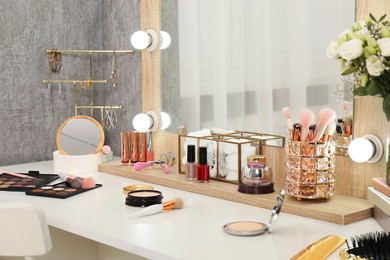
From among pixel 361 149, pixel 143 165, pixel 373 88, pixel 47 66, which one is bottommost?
pixel 143 165

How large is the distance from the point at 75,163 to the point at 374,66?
134 centimetres

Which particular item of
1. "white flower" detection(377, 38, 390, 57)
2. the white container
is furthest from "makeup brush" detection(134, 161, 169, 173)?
"white flower" detection(377, 38, 390, 57)

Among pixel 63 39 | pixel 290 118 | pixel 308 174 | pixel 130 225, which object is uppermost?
pixel 63 39

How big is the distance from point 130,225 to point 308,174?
1.75ft

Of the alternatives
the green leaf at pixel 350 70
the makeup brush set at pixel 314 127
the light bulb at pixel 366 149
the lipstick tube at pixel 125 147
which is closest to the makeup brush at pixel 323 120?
the makeup brush set at pixel 314 127

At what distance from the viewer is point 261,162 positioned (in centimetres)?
199

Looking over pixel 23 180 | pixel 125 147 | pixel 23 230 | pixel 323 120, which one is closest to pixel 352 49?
pixel 323 120

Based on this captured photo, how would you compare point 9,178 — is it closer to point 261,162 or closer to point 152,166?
point 152,166

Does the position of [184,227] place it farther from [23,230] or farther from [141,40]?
[141,40]

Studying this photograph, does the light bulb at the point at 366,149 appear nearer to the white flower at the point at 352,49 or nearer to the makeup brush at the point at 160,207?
the white flower at the point at 352,49

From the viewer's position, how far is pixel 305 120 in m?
1.88

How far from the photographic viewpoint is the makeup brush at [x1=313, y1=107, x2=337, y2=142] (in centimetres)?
186

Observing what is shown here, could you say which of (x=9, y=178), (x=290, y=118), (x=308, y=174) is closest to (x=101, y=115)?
(x=9, y=178)

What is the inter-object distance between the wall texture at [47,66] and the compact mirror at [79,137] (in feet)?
0.76
